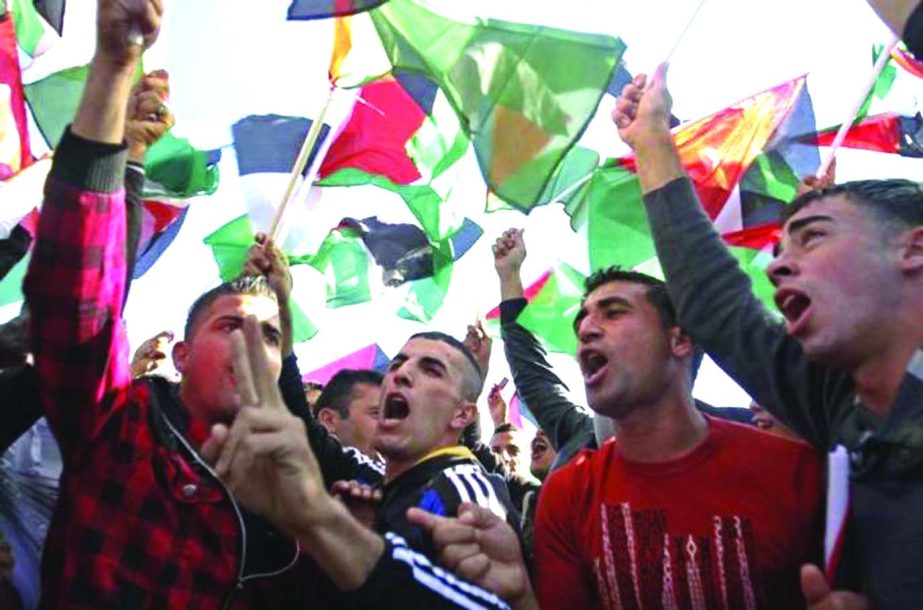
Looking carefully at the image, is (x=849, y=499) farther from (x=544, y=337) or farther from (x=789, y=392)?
(x=544, y=337)

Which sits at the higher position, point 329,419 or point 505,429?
point 329,419

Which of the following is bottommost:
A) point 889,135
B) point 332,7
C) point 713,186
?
point 713,186

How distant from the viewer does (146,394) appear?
2672 mm

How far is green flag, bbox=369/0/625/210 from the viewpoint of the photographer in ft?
17.0

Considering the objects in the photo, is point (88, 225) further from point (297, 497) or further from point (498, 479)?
point (498, 479)

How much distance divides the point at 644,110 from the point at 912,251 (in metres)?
0.84

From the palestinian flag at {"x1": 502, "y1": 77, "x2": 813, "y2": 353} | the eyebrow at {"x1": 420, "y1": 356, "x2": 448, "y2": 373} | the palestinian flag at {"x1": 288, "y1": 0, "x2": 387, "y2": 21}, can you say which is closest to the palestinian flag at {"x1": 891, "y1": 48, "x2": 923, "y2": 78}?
the palestinian flag at {"x1": 502, "y1": 77, "x2": 813, "y2": 353}

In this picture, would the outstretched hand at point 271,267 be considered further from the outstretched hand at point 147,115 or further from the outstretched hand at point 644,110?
the outstretched hand at point 644,110

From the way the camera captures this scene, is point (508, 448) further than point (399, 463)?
Yes

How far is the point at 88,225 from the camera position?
235 cm

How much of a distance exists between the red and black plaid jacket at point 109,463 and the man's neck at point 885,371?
4.01 ft

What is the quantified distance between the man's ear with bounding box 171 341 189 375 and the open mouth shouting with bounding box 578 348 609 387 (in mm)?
1097

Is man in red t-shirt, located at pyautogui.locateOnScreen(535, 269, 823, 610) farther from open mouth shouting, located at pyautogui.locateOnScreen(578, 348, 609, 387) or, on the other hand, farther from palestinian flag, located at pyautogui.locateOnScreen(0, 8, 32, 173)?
palestinian flag, located at pyautogui.locateOnScreen(0, 8, 32, 173)

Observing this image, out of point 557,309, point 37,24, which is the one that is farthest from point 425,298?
point 37,24
